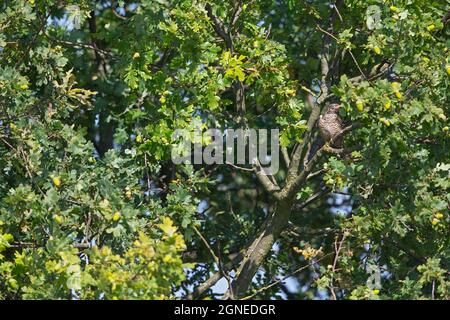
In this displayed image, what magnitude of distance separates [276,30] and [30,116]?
2.68 meters

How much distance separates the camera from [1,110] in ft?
31.7

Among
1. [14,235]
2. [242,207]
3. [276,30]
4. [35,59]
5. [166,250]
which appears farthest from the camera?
[242,207]

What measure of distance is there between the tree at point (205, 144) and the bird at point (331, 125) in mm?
162

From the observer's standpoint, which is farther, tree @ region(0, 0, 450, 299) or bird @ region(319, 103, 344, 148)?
bird @ region(319, 103, 344, 148)

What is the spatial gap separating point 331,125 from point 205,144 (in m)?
1.07

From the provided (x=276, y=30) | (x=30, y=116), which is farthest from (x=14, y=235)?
(x=276, y=30)

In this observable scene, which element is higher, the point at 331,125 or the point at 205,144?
the point at 331,125

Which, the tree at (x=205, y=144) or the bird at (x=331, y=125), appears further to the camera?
the bird at (x=331, y=125)

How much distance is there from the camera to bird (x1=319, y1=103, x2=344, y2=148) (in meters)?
9.87

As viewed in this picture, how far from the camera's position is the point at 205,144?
959 cm

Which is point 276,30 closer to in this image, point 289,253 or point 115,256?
point 289,253

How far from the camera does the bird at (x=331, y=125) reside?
9.87m

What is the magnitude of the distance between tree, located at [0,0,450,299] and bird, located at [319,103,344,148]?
16 cm
